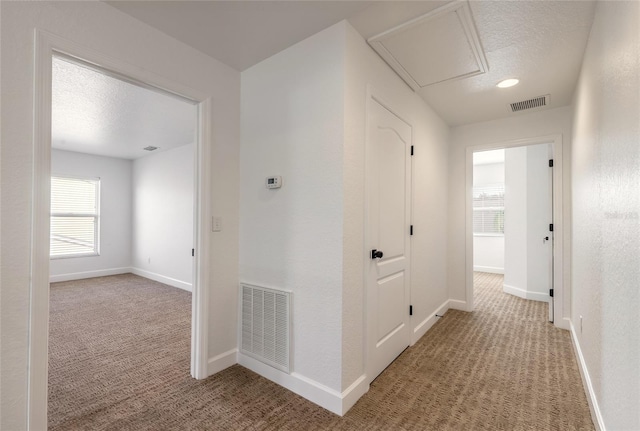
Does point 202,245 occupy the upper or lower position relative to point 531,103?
lower

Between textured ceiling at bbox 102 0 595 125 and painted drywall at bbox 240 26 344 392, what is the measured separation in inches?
5.9

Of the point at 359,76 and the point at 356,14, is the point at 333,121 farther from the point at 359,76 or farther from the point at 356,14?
the point at 356,14

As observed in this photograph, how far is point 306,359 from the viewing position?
6.70 feet

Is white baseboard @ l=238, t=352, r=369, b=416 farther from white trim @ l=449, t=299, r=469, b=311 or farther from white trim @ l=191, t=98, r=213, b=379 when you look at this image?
white trim @ l=449, t=299, r=469, b=311

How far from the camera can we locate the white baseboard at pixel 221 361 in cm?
232

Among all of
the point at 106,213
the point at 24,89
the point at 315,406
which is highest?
the point at 24,89

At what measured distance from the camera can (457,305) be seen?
3996 millimetres

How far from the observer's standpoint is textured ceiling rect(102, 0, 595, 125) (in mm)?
1765

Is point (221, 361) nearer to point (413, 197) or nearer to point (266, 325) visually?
point (266, 325)

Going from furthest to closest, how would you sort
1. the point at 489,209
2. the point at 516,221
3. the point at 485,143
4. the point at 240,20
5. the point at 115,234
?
the point at 489,209
the point at 115,234
the point at 516,221
the point at 485,143
the point at 240,20

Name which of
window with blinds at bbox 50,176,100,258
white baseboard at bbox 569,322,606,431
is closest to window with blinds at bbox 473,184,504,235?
white baseboard at bbox 569,322,606,431

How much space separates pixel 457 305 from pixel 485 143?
221cm

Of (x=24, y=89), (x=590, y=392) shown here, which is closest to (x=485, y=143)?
(x=590, y=392)

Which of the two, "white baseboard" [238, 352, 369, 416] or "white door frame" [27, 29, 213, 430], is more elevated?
"white door frame" [27, 29, 213, 430]
